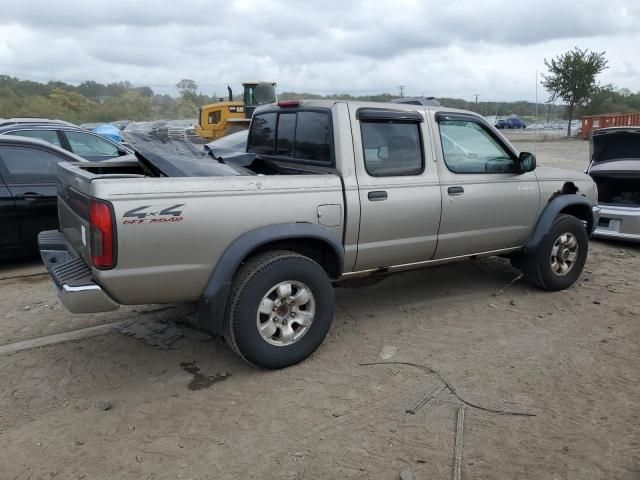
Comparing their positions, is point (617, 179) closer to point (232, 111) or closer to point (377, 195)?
point (377, 195)

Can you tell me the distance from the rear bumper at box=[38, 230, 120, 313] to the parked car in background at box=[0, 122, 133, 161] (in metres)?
4.43

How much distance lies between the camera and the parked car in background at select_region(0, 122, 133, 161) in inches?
318

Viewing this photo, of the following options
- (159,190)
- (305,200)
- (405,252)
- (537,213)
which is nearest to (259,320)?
(305,200)

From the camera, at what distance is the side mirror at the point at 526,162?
482 centimetres

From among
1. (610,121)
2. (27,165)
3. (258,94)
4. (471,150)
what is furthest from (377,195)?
(610,121)

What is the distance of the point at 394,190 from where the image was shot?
13.6ft

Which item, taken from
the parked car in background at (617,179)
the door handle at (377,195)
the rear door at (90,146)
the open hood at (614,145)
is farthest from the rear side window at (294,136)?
the open hood at (614,145)

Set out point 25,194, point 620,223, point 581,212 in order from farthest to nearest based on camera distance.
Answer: point 620,223
point 25,194
point 581,212

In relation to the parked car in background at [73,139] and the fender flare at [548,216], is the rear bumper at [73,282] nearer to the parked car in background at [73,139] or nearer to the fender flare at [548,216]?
the fender flare at [548,216]

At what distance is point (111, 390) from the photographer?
349 cm

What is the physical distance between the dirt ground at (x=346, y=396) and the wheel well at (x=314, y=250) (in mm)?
644

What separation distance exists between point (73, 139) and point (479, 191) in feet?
21.1

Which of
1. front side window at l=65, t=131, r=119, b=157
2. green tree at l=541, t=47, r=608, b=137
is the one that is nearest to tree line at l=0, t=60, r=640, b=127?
green tree at l=541, t=47, r=608, b=137

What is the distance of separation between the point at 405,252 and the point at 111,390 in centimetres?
243
